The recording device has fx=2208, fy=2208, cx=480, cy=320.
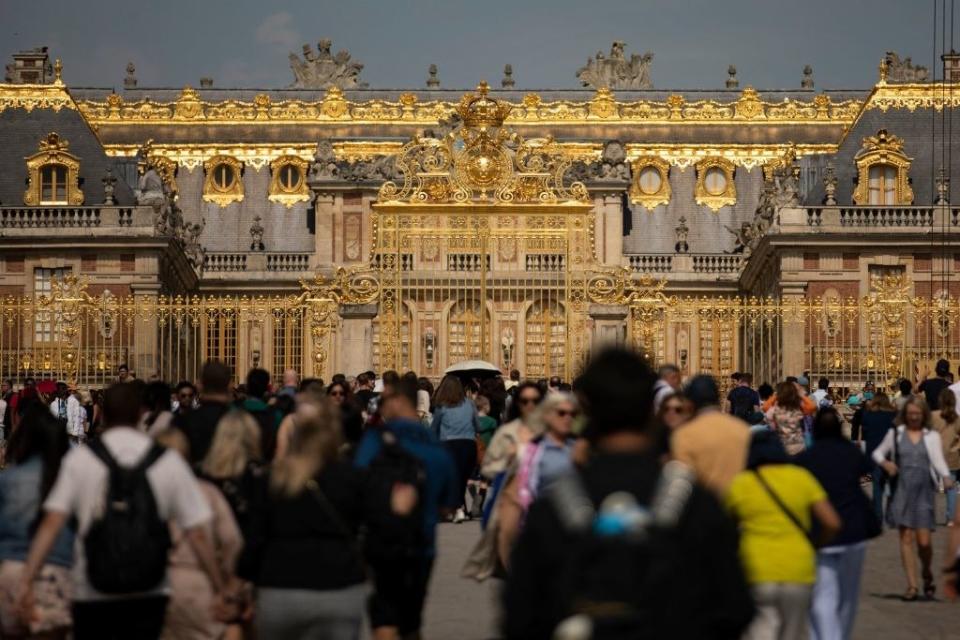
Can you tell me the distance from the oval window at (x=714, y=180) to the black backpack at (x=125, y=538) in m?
44.1

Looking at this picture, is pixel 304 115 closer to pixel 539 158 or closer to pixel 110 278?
pixel 110 278

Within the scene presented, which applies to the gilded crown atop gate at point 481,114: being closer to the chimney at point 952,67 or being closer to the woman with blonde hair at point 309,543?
the chimney at point 952,67

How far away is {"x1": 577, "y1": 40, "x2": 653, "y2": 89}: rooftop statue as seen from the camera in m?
60.5

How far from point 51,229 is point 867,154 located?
14203 millimetres

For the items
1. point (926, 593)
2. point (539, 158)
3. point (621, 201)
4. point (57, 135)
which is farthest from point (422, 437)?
point (621, 201)

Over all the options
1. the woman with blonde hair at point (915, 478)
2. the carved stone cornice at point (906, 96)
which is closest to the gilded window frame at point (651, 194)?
the carved stone cornice at point (906, 96)

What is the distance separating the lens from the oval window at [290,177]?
2037 inches

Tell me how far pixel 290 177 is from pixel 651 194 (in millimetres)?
8477

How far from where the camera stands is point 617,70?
199ft

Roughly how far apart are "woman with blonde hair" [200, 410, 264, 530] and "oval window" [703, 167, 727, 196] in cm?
4246

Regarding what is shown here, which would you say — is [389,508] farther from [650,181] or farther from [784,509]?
[650,181]

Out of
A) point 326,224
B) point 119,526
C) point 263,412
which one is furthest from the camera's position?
point 326,224

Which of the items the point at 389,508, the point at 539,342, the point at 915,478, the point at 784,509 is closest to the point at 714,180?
the point at 539,342

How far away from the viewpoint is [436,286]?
32.9 metres
